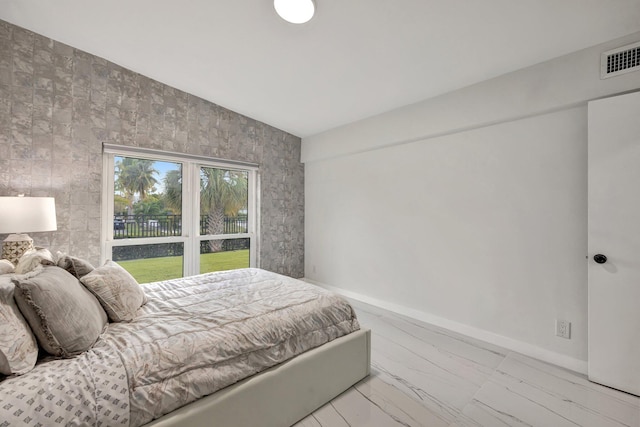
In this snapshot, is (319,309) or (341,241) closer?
(319,309)

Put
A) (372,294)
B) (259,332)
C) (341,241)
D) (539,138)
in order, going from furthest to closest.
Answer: (341,241) < (372,294) < (539,138) < (259,332)

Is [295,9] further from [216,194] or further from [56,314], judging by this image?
[216,194]

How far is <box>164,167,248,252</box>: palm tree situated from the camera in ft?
11.7

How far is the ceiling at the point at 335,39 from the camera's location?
192 centimetres

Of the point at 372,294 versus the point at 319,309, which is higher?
the point at 319,309

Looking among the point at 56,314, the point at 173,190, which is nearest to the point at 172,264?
the point at 173,190

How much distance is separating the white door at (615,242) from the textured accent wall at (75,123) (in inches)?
154

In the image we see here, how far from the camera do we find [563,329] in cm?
228

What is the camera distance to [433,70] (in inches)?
99.8

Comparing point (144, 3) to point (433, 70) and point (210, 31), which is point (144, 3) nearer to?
point (210, 31)

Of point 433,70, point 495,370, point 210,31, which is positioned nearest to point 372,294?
point 495,370

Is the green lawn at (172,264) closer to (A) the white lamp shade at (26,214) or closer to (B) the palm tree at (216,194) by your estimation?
(B) the palm tree at (216,194)

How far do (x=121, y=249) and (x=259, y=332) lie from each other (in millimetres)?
2511

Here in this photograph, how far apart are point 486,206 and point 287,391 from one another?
7.79 ft
